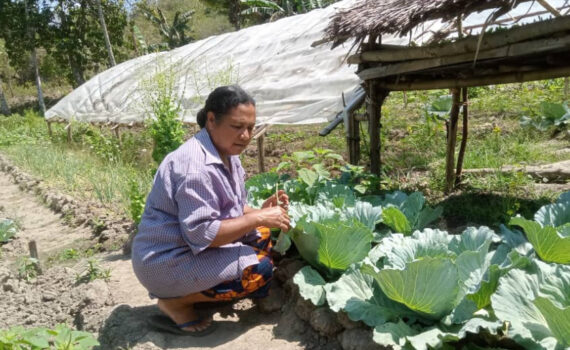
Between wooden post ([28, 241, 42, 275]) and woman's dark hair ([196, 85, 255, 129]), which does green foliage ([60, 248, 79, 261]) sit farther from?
woman's dark hair ([196, 85, 255, 129])

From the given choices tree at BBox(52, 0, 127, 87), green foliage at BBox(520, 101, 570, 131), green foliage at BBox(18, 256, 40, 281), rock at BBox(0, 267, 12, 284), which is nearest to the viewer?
rock at BBox(0, 267, 12, 284)

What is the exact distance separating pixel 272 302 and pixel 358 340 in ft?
2.31

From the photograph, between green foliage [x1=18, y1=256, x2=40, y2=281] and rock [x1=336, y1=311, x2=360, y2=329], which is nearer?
rock [x1=336, y1=311, x2=360, y2=329]

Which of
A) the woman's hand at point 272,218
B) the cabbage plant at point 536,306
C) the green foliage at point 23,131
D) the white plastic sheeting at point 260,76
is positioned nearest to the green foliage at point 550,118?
the white plastic sheeting at point 260,76

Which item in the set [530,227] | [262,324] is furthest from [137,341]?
[530,227]

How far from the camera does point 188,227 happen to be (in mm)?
2271

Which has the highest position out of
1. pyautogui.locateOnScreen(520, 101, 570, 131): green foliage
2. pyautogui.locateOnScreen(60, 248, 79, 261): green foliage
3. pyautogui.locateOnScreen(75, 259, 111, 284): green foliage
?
pyautogui.locateOnScreen(520, 101, 570, 131): green foliage

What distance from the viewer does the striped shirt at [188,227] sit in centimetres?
229

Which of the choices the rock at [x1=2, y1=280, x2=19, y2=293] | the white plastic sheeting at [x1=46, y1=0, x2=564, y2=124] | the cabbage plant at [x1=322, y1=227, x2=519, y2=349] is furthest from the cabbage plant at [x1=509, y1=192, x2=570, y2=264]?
the rock at [x1=2, y1=280, x2=19, y2=293]

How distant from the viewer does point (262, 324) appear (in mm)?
2633

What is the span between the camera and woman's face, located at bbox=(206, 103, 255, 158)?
2387 millimetres

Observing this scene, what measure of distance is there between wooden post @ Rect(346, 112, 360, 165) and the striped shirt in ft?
7.20

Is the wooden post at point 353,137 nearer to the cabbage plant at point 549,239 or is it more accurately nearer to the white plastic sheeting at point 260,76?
the white plastic sheeting at point 260,76

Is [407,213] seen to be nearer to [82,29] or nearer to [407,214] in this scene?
[407,214]
